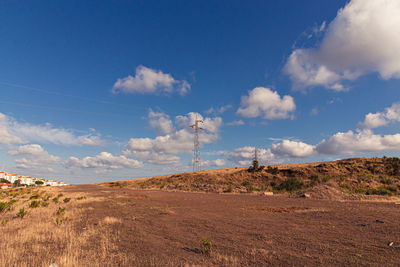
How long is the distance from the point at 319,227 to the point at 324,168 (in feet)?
144

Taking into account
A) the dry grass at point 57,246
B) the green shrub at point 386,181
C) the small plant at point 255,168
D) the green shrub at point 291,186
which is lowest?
the green shrub at point 291,186

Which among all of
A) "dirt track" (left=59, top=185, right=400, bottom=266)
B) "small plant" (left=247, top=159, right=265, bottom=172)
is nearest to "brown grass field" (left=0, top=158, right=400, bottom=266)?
"dirt track" (left=59, top=185, right=400, bottom=266)

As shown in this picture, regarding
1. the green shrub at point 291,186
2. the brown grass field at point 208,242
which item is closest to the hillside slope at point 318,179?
the green shrub at point 291,186

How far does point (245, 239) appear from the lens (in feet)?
28.7

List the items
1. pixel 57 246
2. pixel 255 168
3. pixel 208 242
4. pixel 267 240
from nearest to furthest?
pixel 208 242, pixel 57 246, pixel 267 240, pixel 255 168

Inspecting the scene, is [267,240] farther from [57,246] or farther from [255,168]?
[255,168]

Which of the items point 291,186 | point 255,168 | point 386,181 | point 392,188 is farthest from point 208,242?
point 255,168

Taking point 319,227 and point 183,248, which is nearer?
point 183,248

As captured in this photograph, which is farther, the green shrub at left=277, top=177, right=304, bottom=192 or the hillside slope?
the green shrub at left=277, top=177, right=304, bottom=192

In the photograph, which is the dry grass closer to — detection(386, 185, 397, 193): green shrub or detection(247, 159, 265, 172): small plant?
detection(386, 185, 397, 193): green shrub

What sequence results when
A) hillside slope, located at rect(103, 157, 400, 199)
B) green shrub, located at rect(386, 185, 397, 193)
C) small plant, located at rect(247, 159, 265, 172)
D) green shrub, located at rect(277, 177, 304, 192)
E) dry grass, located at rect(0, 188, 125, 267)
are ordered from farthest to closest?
small plant, located at rect(247, 159, 265, 172), green shrub, located at rect(277, 177, 304, 192), hillside slope, located at rect(103, 157, 400, 199), green shrub, located at rect(386, 185, 397, 193), dry grass, located at rect(0, 188, 125, 267)

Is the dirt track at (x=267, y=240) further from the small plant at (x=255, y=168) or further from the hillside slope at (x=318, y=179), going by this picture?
the small plant at (x=255, y=168)

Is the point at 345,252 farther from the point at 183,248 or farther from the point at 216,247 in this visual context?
the point at 183,248

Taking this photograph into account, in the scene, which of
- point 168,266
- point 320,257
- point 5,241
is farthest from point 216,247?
point 5,241
